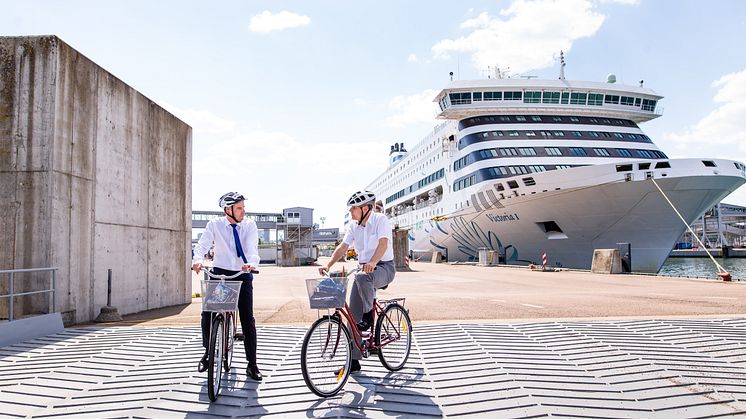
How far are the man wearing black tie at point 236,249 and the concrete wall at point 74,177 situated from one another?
11.8ft

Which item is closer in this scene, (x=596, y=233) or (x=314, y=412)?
(x=314, y=412)

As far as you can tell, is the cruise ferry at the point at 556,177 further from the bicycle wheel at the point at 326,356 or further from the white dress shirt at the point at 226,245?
the white dress shirt at the point at 226,245

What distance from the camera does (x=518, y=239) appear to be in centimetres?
2469

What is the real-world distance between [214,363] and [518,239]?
22915mm

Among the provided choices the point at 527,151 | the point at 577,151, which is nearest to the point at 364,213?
the point at 527,151

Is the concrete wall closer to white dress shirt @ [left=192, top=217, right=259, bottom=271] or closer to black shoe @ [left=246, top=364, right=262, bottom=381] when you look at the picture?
white dress shirt @ [left=192, top=217, right=259, bottom=271]

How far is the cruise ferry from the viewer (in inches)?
734

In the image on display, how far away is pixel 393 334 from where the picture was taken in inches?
169

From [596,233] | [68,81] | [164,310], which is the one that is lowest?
[164,310]

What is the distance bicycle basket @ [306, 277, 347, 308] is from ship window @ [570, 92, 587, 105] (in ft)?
94.7

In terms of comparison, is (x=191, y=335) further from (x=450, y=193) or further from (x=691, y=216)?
(x=450, y=193)

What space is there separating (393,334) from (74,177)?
5183mm

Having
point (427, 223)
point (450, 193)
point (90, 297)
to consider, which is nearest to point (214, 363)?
point (90, 297)

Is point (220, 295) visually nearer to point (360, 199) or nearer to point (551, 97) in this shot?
point (360, 199)
